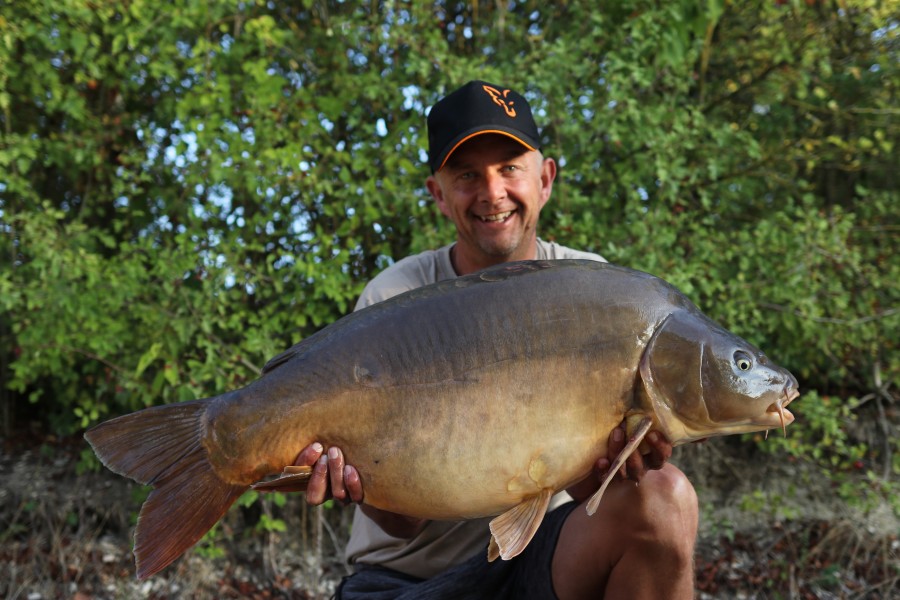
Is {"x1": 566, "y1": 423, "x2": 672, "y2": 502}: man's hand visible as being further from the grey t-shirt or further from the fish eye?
the grey t-shirt

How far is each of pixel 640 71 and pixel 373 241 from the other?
54.5 inches

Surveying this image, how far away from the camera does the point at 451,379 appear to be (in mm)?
1654

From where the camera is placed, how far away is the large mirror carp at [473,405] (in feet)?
5.32

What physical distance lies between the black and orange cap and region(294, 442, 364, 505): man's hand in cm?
101

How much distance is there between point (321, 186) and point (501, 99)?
1274mm

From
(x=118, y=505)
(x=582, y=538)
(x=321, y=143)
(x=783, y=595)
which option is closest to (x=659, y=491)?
(x=582, y=538)

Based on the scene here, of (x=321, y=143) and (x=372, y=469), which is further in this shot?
(x=321, y=143)

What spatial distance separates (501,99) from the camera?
92.8 inches

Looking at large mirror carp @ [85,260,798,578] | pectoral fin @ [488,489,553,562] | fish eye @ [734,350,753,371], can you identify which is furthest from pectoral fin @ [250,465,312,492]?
fish eye @ [734,350,753,371]

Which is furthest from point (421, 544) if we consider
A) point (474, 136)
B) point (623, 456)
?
point (474, 136)

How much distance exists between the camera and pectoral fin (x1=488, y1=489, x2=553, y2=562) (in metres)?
1.62

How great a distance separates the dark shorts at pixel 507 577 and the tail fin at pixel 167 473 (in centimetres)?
65

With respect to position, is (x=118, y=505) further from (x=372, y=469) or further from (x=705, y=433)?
(x=705, y=433)

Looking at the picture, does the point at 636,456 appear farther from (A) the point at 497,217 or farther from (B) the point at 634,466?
(A) the point at 497,217
